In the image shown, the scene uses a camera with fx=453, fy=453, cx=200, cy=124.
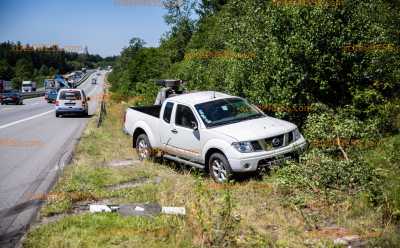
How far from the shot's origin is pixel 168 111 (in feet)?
36.7

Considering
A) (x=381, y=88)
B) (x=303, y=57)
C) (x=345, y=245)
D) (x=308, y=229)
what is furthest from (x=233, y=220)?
(x=381, y=88)

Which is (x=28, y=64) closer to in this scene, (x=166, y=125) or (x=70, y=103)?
(x=70, y=103)

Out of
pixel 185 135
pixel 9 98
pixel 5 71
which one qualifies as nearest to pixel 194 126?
pixel 185 135

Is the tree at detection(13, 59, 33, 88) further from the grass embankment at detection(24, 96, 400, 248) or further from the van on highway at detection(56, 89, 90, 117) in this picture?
the grass embankment at detection(24, 96, 400, 248)

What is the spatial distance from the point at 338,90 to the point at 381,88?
1151 millimetres

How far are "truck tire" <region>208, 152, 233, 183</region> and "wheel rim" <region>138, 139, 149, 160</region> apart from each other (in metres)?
2.82

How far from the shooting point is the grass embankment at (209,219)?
19.5 feet

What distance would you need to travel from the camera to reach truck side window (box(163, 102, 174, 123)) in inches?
436

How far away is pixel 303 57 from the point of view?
12281mm

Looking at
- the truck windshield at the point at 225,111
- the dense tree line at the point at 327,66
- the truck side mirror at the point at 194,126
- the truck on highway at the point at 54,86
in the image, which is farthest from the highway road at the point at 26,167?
the truck on highway at the point at 54,86

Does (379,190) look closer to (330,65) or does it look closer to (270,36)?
(330,65)

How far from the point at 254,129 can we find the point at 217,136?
77 cm

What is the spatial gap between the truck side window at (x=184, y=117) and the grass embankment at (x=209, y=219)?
1473mm

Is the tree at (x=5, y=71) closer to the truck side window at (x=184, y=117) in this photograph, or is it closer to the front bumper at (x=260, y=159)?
the truck side window at (x=184, y=117)
